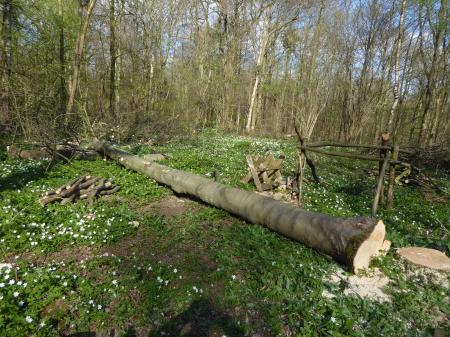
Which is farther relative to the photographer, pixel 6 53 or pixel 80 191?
pixel 6 53

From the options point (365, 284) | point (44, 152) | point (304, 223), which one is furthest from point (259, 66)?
point (365, 284)

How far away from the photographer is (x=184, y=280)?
12.6 ft

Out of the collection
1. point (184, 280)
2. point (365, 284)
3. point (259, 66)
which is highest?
point (259, 66)

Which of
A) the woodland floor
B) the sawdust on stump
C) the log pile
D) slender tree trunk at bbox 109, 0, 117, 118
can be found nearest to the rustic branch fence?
the woodland floor

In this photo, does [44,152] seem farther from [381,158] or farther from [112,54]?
[112,54]

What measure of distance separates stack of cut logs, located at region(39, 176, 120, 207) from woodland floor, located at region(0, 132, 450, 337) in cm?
25

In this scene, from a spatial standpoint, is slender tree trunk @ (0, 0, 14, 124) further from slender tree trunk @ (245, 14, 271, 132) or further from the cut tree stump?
slender tree trunk @ (245, 14, 271, 132)

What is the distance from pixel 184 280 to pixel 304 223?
6.87 feet

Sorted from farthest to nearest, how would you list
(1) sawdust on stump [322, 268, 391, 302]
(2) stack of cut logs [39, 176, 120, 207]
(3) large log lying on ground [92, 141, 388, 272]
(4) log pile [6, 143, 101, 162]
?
(4) log pile [6, 143, 101, 162] < (2) stack of cut logs [39, 176, 120, 207] < (3) large log lying on ground [92, 141, 388, 272] < (1) sawdust on stump [322, 268, 391, 302]

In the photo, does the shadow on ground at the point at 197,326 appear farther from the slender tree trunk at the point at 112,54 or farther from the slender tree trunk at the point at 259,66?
the slender tree trunk at the point at 259,66

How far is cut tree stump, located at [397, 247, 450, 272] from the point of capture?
405 cm

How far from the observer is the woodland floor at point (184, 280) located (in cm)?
309

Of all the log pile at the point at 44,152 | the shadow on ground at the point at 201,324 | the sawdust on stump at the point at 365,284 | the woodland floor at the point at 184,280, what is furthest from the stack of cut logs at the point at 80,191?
the sawdust on stump at the point at 365,284

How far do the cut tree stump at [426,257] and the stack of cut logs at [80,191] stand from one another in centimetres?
593
